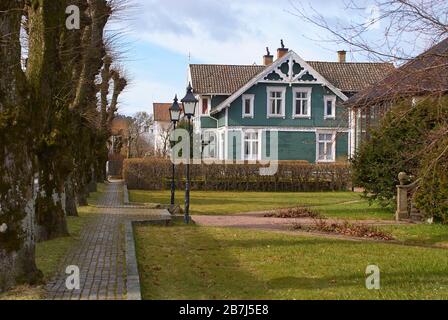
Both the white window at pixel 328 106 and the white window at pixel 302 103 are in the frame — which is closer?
the white window at pixel 302 103

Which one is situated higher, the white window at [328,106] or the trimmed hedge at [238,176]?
the white window at [328,106]

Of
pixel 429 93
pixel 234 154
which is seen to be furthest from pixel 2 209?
pixel 234 154

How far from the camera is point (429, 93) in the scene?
10688mm

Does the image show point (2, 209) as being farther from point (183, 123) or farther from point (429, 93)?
point (183, 123)

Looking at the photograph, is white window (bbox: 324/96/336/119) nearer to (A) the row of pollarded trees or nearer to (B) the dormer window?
(B) the dormer window

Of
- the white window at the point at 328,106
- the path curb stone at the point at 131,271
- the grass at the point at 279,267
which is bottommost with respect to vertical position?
the grass at the point at 279,267

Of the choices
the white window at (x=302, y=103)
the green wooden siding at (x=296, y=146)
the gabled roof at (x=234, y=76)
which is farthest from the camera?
the gabled roof at (x=234, y=76)

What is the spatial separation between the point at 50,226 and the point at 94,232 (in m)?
1.88

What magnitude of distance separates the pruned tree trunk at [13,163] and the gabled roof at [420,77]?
5961 millimetres

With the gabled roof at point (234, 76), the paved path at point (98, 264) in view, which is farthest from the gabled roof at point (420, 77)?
the gabled roof at point (234, 76)

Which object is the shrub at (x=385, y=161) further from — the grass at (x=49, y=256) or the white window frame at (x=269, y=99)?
the white window frame at (x=269, y=99)

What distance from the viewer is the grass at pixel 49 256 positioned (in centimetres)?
857

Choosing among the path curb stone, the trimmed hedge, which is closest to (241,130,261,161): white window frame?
the trimmed hedge

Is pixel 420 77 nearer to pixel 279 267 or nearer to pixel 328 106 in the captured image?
pixel 279 267
